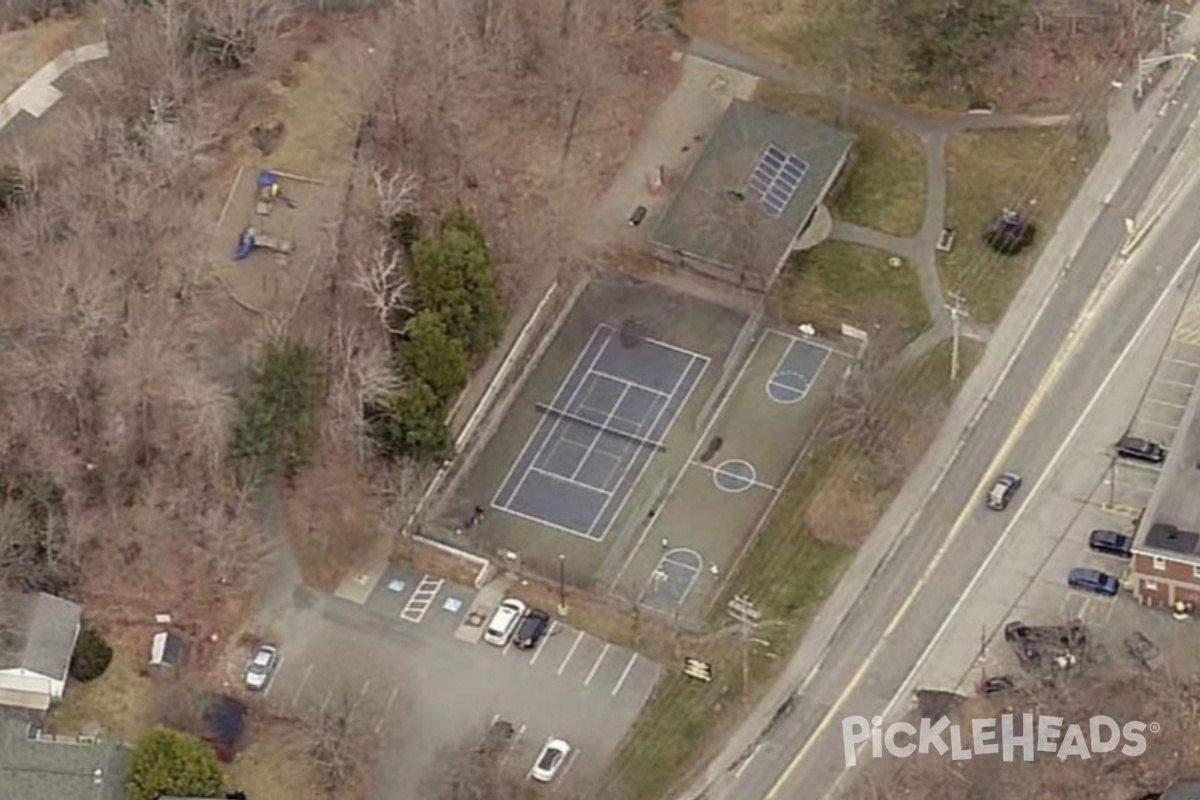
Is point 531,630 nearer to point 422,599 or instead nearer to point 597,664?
point 597,664

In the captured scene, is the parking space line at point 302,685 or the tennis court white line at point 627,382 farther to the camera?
the tennis court white line at point 627,382

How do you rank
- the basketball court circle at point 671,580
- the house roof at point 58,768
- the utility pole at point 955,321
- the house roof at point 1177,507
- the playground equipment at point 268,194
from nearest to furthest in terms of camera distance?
the house roof at point 58,768
the house roof at point 1177,507
the basketball court circle at point 671,580
the utility pole at point 955,321
the playground equipment at point 268,194

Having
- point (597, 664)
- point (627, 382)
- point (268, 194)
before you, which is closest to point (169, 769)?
point (597, 664)

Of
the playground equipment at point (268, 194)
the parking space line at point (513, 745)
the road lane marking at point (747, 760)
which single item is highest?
the playground equipment at point (268, 194)

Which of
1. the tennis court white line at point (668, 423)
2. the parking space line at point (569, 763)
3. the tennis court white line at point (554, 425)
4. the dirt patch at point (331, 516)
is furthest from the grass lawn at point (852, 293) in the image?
the parking space line at point (569, 763)

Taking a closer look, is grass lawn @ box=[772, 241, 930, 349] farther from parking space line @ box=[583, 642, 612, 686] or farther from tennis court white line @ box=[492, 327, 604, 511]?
parking space line @ box=[583, 642, 612, 686]

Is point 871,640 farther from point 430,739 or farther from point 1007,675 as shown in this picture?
point 430,739

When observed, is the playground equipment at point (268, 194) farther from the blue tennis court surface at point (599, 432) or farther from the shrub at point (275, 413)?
the blue tennis court surface at point (599, 432)

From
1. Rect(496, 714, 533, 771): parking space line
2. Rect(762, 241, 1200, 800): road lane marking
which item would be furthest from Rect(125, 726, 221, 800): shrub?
Rect(762, 241, 1200, 800): road lane marking
